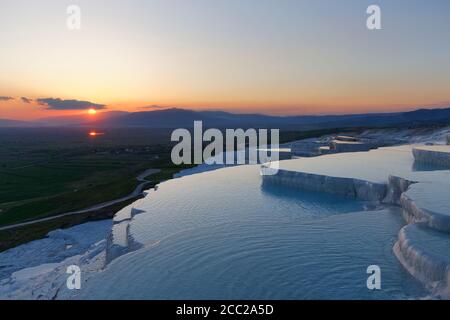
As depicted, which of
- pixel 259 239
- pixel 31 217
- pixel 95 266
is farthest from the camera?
pixel 31 217

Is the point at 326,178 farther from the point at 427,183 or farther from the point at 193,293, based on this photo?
the point at 193,293

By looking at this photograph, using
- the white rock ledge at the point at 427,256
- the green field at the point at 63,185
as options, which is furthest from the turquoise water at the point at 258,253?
the green field at the point at 63,185

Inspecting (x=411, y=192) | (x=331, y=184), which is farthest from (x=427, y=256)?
(x=331, y=184)

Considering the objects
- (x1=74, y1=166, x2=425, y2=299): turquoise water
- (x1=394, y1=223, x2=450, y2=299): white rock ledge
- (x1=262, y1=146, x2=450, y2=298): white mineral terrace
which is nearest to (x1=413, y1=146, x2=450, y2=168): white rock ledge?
(x1=262, y1=146, x2=450, y2=298): white mineral terrace

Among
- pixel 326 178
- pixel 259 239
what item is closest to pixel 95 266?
pixel 259 239

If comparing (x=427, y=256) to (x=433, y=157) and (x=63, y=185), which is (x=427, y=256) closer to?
(x=433, y=157)

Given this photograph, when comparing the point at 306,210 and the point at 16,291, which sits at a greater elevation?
the point at 306,210

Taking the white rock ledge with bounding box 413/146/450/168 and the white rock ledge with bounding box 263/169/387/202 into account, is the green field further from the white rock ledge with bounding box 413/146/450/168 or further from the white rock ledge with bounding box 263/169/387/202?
the white rock ledge with bounding box 413/146/450/168
